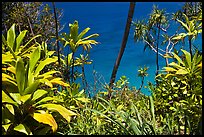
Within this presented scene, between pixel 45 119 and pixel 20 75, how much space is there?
0.31 metres

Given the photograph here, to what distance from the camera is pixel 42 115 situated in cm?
214

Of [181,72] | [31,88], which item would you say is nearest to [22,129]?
[31,88]

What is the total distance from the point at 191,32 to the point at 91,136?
190 cm

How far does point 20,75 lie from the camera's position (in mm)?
2160

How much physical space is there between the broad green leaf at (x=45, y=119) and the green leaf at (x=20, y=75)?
176 millimetres

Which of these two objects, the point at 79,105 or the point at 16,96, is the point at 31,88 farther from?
the point at 79,105

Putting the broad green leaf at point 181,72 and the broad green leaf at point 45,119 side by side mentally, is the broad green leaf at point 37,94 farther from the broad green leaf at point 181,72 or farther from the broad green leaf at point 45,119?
the broad green leaf at point 181,72

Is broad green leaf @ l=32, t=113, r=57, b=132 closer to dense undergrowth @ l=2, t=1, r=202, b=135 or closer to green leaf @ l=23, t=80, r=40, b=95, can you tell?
dense undergrowth @ l=2, t=1, r=202, b=135

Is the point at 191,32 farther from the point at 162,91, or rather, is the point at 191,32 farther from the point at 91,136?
the point at 91,136

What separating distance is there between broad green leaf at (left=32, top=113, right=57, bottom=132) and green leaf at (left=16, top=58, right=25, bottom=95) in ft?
0.58

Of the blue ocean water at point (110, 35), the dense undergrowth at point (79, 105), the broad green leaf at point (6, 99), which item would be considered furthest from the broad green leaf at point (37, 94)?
the blue ocean water at point (110, 35)

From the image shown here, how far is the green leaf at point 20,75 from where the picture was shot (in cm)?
214

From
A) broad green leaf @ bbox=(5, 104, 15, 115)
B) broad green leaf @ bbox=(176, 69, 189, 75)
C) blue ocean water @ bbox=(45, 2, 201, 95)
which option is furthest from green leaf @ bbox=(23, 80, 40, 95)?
blue ocean water @ bbox=(45, 2, 201, 95)

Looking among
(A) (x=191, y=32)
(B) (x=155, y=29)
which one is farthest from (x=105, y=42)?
(A) (x=191, y=32)
